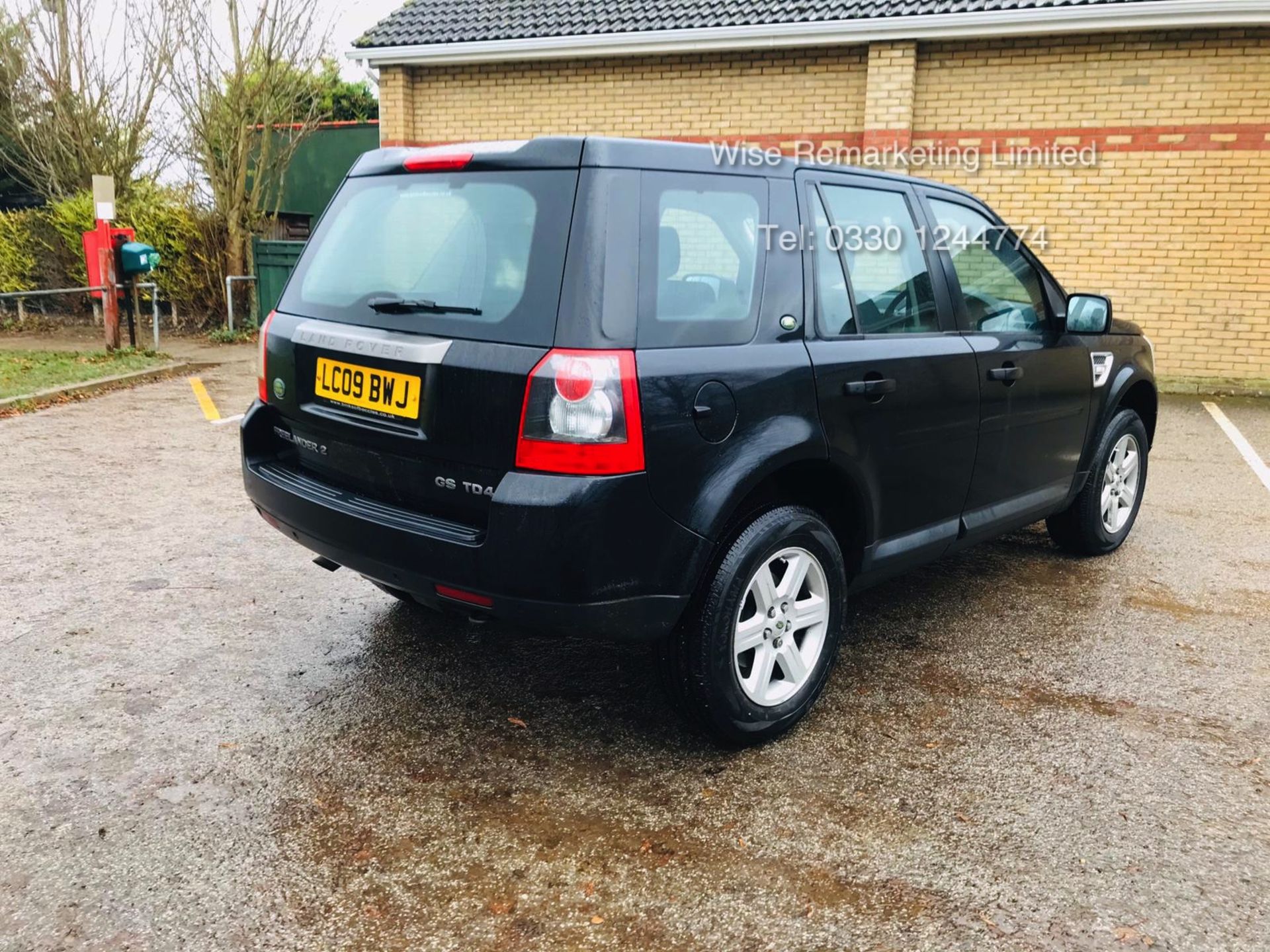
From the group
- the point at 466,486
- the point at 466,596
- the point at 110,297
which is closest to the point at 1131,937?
the point at 466,596

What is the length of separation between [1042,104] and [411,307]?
10020mm

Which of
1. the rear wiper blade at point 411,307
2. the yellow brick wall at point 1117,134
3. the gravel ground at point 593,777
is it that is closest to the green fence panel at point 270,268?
the yellow brick wall at point 1117,134

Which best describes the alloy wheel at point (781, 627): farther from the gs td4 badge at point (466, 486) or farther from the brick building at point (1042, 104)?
the brick building at point (1042, 104)

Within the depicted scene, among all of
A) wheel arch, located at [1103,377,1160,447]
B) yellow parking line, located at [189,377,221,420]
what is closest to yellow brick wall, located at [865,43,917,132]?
wheel arch, located at [1103,377,1160,447]

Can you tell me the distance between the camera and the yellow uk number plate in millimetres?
2920

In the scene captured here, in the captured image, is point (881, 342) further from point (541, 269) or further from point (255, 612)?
point (255, 612)

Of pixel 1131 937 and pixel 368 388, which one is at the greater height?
pixel 368 388

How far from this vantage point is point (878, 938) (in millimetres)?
2336

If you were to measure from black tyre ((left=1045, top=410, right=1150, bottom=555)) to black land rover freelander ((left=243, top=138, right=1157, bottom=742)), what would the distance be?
1341 mm

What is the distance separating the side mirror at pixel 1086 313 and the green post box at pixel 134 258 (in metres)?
10.2

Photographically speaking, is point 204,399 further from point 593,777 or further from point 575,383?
point 575,383

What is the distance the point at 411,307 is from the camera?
3.01 m

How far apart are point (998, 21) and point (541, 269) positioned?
9710 mm

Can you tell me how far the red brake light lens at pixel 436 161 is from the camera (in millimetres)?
3061
